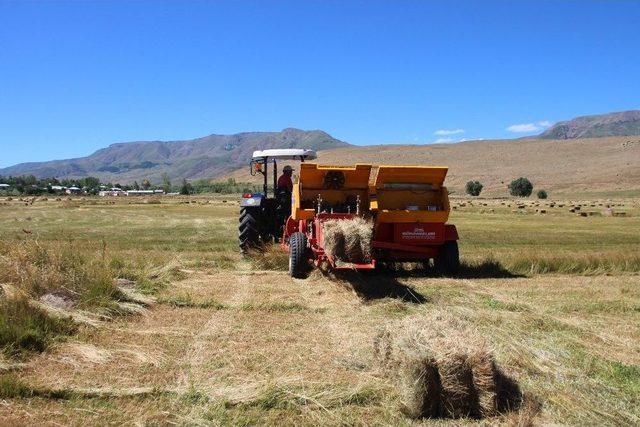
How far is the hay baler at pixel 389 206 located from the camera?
37.6ft

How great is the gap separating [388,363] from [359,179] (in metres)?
7.00

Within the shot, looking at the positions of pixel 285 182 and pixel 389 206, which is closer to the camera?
pixel 389 206

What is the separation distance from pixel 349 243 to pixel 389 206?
3026 millimetres

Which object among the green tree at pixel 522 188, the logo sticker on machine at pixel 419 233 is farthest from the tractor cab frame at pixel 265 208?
the green tree at pixel 522 188

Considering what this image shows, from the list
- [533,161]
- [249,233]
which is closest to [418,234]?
[249,233]

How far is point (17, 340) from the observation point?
598 cm

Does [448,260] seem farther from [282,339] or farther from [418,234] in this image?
[282,339]

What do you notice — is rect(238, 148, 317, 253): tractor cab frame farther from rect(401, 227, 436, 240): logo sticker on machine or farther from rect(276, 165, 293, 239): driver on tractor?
rect(401, 227, 436, 240): logo sticker on machine

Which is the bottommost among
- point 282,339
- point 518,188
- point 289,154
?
point 518,188

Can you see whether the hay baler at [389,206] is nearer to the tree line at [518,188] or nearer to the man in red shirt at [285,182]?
the man in red shirt at [285,182]

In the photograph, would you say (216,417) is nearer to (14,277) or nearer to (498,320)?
(498,320)

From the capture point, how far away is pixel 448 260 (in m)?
11.9

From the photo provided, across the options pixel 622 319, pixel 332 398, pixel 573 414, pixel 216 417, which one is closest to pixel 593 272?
pixel 622 319

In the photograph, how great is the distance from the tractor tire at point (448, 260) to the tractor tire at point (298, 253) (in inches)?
109
